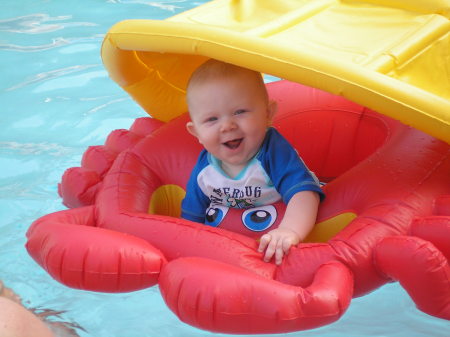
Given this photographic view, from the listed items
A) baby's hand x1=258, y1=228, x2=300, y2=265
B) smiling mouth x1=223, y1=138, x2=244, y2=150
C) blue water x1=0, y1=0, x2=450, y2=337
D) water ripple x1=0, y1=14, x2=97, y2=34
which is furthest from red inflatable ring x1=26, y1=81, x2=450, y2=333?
water ripple x1=0, y1=14, x2=97, y2=34

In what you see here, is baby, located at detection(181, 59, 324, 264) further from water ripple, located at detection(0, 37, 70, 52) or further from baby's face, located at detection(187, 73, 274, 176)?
water ripple, located at detection(0, 37, 70, 52)

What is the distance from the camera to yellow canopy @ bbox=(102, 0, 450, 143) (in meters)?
1.61

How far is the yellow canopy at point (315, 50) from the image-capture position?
161 cm

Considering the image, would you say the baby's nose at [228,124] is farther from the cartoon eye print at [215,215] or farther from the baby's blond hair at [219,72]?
the cartoon eye print at [215,215]

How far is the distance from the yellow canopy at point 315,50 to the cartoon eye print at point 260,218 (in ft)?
1.49

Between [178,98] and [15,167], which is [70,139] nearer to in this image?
[15,167]

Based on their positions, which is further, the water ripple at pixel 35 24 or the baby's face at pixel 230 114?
the water ripple at pixel 35 24

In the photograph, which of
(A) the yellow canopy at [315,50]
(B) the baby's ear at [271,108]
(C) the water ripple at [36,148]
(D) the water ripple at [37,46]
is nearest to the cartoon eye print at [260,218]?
(B) the baby's ear at [271,108]

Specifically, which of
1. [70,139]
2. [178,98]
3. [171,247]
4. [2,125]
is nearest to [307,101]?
[178,98]

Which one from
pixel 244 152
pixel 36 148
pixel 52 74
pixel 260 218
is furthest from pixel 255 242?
pixel 52 74

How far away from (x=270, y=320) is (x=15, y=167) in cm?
182

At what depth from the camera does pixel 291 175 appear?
6.34 feet

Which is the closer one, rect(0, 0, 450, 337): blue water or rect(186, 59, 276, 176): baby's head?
rect(186, 59, 276, 176): baby's head

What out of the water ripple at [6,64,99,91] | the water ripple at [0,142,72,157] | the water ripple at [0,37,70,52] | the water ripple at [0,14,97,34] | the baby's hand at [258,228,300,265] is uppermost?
the baby's hand at [258,228,300,265]
